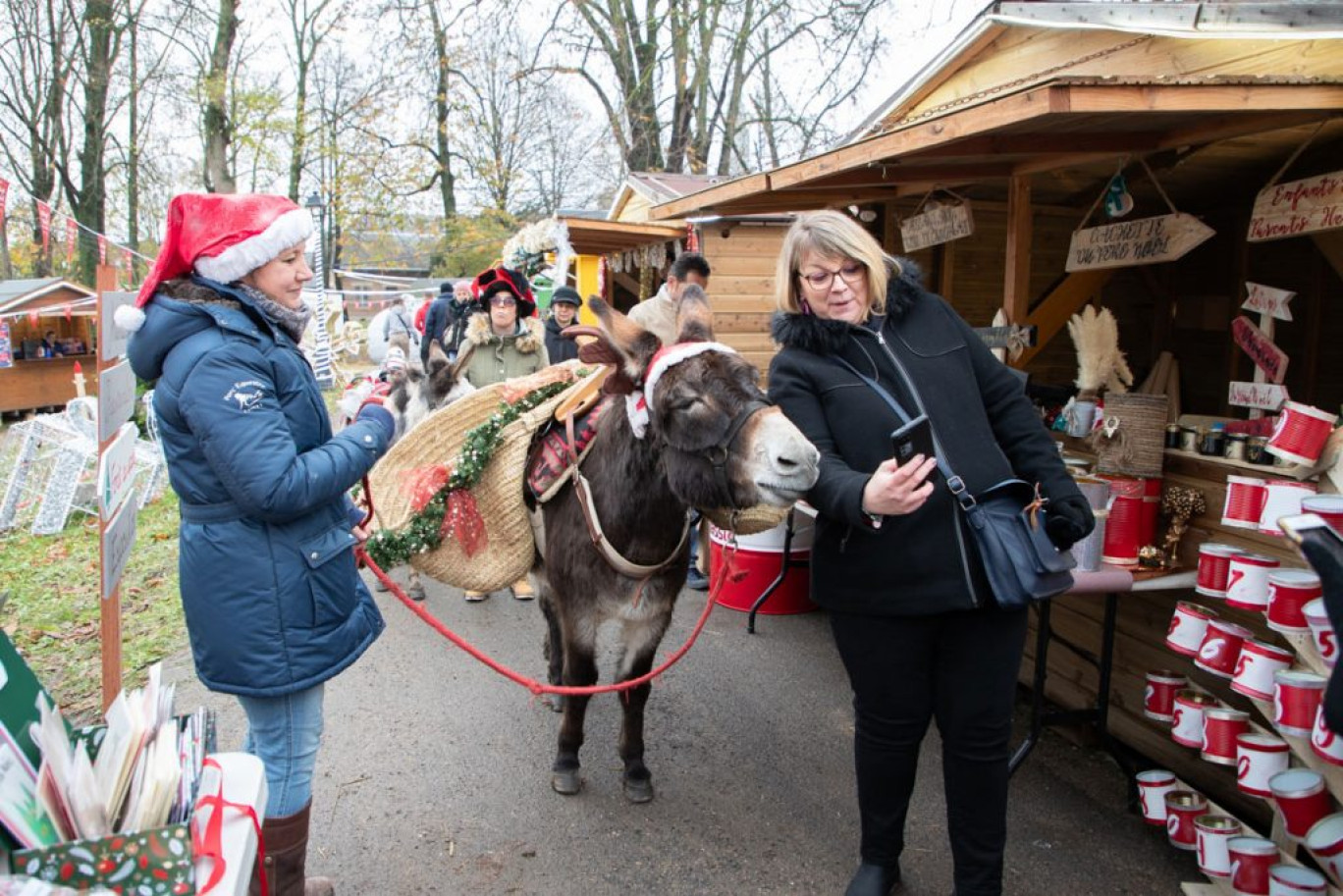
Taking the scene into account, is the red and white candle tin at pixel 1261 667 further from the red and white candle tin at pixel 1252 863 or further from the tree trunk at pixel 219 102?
the tree trunk at pixel 219 102

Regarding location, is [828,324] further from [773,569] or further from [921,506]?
[773,569]

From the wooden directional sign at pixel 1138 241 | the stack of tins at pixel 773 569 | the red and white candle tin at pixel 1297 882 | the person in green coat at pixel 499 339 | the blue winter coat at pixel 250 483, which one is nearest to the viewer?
the blue winter coat at pixel 250 483

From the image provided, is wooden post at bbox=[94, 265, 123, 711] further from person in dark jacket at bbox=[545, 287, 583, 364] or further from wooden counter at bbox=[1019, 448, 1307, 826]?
person in dark jacket at bbox=[545, 287, 583, 364]

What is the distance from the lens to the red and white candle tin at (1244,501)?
2.79 metres

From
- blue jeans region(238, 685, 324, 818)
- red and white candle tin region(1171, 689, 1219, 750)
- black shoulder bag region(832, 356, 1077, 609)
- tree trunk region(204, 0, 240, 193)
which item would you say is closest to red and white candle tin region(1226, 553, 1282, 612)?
red and white candle tin region(1171, 689, 1219, 750)

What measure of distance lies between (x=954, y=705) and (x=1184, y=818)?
1.28 metres

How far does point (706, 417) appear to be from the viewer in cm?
243

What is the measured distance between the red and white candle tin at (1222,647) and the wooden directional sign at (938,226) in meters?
2.74

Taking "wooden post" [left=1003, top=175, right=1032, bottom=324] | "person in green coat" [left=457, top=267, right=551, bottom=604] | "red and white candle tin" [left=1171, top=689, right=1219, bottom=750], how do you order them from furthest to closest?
"person in green coat" [left=457, top=267, right=551, bottom=604], "wooden post" [left=1003, top=175, right=1032, bottom=324], "red and white candle tin" [left=1171, top=689, right=1219, bottom=750]

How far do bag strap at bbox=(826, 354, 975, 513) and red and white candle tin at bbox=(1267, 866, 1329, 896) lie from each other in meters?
1.52

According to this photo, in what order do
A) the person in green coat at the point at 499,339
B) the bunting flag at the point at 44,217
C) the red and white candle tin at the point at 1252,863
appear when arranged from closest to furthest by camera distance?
the red and white candle tin at the point at 1252,863
the person in green coat at the point at 499,339
the bunting flag at the point at 44,217

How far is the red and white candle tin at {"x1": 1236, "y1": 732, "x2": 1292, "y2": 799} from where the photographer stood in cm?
264

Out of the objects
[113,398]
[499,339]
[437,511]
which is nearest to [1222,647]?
[437,511]

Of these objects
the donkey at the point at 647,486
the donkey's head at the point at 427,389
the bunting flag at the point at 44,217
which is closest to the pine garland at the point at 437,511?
the donkey at the point at 647,486
